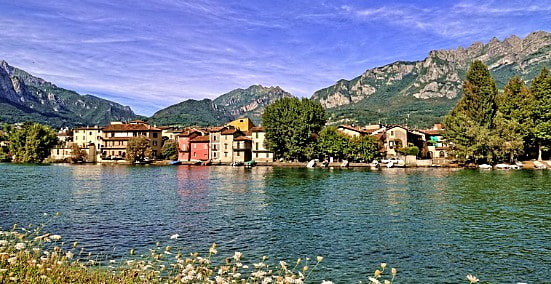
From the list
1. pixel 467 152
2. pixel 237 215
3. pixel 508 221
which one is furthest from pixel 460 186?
pixel 467 152

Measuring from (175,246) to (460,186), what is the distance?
36.2m

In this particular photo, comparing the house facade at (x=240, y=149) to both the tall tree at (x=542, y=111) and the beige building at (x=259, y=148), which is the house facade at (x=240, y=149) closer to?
the beige building at (x=259, y=148)

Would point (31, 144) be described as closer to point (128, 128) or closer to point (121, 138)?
point (121, 138)

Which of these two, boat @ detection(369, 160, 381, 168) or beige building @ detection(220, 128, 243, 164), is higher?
beige building @ detection(220, 128, 243, 164)

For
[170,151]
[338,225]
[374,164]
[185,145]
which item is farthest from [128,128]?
[338,225]

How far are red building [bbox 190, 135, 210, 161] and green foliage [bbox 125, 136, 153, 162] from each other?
11073mm

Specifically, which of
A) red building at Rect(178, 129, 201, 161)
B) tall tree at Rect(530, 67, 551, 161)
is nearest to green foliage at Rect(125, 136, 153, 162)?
red building at Rect(178, 129, 201, 161)

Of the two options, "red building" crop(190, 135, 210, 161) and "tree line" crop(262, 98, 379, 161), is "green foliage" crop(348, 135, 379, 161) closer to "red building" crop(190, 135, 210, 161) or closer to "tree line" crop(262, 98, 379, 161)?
"tree line" crop(262, 98, 379, 161)

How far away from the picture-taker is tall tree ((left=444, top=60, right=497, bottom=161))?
7688 centimetres

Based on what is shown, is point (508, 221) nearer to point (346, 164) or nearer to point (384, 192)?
point (384, 192)

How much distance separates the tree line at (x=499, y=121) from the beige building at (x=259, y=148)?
42203 mm

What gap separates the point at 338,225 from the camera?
23766 millimetres

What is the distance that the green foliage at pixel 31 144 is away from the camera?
4439 inches

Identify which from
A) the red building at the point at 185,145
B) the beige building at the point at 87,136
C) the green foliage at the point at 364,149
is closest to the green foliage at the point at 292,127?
the green foliage at the point at 364,149
